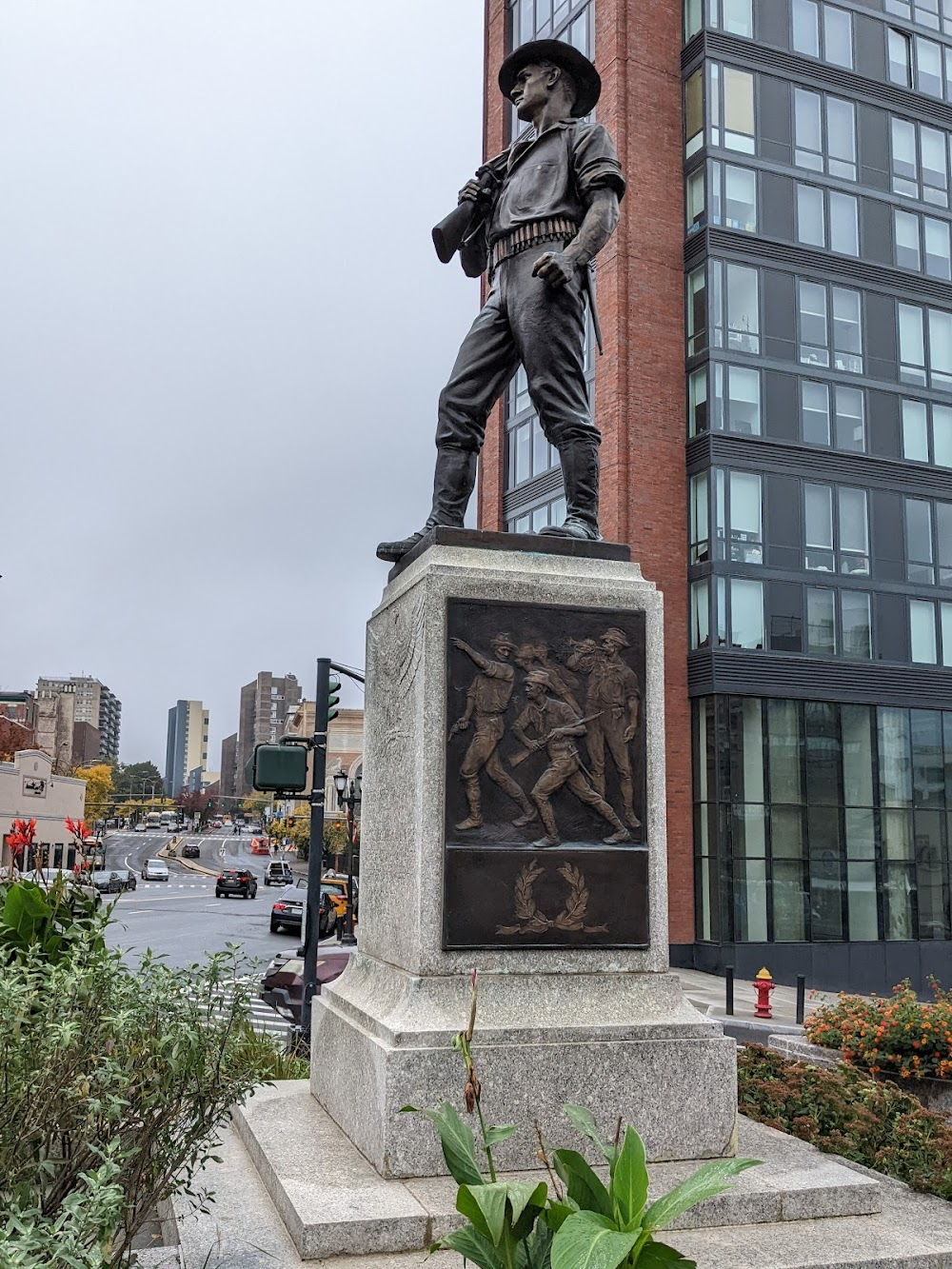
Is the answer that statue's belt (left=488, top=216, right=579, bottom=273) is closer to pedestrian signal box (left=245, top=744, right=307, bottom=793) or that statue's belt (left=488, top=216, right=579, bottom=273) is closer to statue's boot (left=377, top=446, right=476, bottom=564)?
statue's boot (left=377, top=446, right=476, bottom=564)

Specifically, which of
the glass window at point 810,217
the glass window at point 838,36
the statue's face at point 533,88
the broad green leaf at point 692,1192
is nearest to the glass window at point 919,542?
the glass window at point 810,217

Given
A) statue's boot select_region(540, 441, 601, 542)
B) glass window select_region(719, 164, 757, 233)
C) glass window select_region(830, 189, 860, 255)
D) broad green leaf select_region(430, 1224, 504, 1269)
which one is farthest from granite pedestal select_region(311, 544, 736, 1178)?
glass window select_region(830, 189, 860, 255)

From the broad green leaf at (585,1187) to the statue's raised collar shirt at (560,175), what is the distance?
5.24m

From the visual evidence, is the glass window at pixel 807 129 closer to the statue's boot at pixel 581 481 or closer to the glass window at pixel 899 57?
the glass window at pixel 899 57

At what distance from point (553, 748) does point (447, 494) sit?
1.86 m

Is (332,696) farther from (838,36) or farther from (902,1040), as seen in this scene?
(838,36)

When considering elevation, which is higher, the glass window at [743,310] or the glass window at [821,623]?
the glass window at [743,310]

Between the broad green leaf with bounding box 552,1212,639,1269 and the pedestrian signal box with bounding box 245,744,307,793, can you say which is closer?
the broad green leaf with bounding box 552,1212,639,1269

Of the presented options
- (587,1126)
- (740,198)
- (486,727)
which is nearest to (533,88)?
(486,727)

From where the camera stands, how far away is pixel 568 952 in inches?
227

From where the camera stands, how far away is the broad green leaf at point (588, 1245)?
8.95ft

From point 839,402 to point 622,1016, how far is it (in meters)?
28.4

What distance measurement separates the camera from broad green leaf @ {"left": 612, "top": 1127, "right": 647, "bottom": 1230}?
304 cm

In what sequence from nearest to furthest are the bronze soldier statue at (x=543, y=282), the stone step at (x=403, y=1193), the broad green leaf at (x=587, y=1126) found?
the broad green leaf at (x=587, y=1126) < the stone step at (x=403, y=1193) < the bronze soldier statue at (x=543, y=282)
